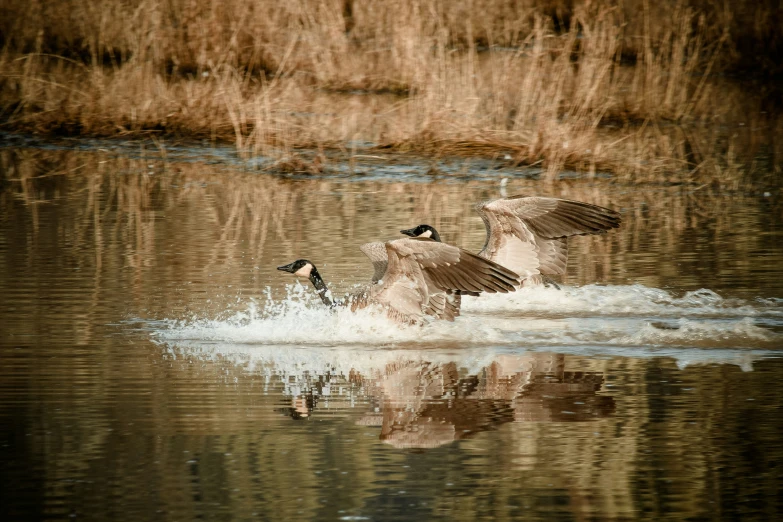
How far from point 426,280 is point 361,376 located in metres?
1.24

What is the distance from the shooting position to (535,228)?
979 cm

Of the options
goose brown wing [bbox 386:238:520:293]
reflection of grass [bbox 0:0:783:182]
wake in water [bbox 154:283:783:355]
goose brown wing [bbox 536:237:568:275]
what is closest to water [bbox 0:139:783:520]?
wake in water [bbox 154:283:783:355]

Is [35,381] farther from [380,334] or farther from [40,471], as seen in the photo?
[380,334]

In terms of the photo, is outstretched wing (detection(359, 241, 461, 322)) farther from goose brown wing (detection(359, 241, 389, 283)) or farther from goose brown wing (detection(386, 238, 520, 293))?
goose brown wing (detection(359, 241, 389, 283))

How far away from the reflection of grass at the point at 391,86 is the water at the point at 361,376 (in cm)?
327

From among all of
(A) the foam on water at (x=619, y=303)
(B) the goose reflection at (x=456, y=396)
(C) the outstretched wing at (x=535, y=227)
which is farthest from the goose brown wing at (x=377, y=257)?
(B) the goose reflection at (x=456, y=396)

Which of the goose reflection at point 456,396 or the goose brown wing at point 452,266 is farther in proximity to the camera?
the goose brown wing at point 452,266

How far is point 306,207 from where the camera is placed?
1312 cm

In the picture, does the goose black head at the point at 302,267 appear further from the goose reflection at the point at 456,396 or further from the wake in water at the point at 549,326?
the goose reflection at the point at 456,396

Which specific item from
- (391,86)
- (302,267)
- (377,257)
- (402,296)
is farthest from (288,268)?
(391,86)

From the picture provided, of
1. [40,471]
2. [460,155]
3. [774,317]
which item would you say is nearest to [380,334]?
[774,317]

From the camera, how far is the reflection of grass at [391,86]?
53.0 ft

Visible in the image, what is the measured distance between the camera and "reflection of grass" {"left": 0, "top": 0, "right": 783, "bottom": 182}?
53.0 feet

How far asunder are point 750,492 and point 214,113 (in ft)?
43.4
